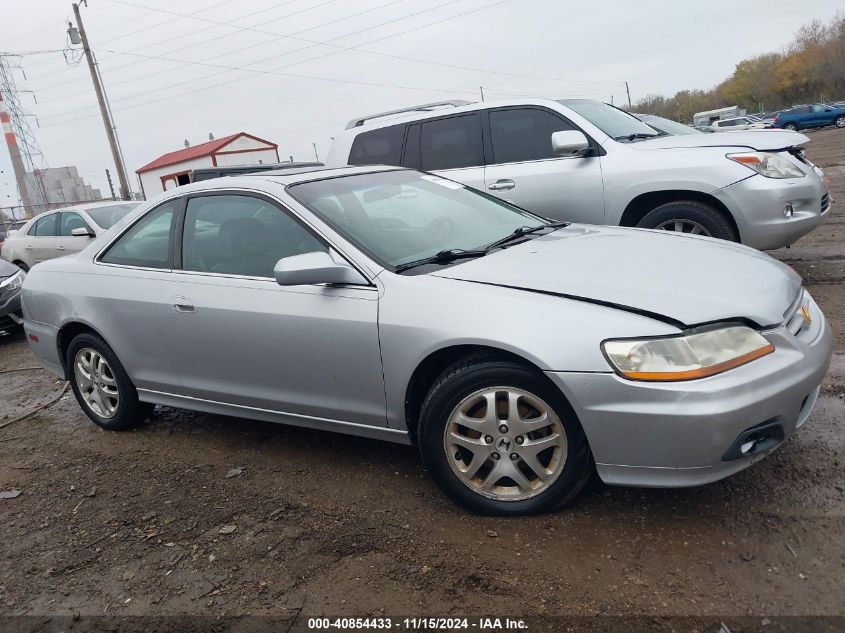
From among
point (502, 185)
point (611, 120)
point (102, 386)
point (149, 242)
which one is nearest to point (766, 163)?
point (611, 120)

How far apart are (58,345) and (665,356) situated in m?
3.94

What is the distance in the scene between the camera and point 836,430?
10.6 ft

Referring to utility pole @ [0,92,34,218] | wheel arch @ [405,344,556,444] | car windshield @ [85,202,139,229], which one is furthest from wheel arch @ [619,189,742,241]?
utility pole @ [0,92,34,218]

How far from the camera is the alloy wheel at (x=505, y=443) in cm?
267

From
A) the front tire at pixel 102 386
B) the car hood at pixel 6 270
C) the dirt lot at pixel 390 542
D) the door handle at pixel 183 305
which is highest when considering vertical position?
the door handle at pixel 183 305

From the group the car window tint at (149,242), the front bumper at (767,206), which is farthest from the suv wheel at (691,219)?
the car window tint at (149,242)

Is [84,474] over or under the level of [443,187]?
under

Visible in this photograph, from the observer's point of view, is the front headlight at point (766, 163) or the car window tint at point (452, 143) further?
the car window tint at point (452, 143)

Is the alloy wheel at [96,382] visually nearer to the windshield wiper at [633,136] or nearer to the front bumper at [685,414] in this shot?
the front bumper at [685,414]

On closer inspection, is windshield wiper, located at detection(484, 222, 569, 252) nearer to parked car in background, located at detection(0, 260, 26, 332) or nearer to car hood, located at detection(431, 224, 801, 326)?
car hood, located at detection(431, 224, 801, 326)

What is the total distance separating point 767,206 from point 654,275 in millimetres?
3061

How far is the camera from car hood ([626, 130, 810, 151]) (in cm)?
550

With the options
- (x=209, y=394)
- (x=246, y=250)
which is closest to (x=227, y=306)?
(x=246, y=250)

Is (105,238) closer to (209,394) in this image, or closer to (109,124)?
(209,394)
